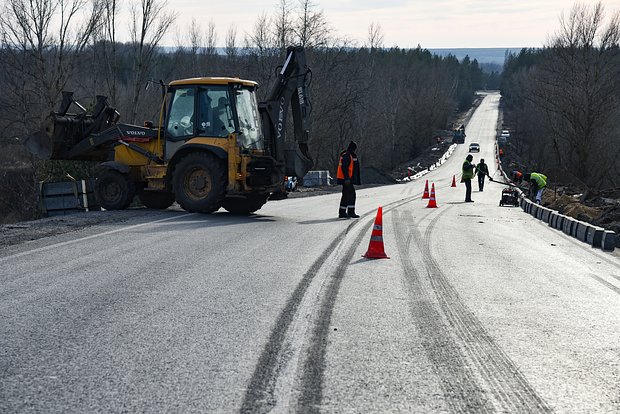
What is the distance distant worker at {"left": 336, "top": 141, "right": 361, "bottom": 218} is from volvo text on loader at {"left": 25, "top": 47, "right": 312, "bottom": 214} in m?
1.17

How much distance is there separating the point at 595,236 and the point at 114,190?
A: 36.3 feet

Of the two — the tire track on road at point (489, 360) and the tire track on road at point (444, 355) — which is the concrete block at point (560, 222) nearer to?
the tire track on road at point (444, 355)

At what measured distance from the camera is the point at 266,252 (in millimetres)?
11422

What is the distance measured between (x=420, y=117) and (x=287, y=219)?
87219 millimetres

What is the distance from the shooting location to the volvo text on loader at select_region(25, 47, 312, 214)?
→ 55.4ft

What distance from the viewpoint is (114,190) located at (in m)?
18.1

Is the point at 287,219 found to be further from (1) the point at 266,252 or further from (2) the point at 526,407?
(2) the point at 526,407

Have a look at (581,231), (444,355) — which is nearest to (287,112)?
(581,231)

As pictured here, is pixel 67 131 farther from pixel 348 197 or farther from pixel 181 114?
pixel 348 197

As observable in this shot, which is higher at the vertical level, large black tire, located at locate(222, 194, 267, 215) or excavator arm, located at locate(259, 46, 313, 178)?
excavator arm, located at locate(259, 46, 313, 178)

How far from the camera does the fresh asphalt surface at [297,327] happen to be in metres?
4.82

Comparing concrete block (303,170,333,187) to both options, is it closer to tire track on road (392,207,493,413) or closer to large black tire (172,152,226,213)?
large black tire (172,152,226,213)

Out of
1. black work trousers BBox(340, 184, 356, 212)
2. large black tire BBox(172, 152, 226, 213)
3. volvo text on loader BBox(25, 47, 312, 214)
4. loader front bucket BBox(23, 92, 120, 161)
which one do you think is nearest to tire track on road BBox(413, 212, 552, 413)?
large black tire BBox(172, 152, 226, 213)

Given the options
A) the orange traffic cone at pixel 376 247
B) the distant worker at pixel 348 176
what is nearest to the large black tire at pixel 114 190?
the distant worker at pixel 348 176
